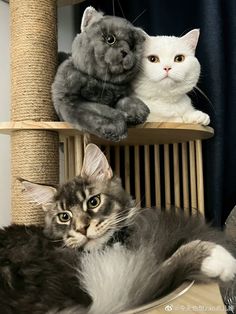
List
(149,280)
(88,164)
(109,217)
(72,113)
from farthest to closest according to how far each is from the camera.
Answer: (72,113) → (88,164) → (109,217) → (149,280)

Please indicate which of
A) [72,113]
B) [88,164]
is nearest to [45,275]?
[88,164]

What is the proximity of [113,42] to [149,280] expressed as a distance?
2.70ft

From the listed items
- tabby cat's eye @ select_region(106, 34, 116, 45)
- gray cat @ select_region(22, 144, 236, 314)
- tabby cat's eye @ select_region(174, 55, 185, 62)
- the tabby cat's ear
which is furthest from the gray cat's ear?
tabby cat's eye @ select_region(174, 55, 185, 62)

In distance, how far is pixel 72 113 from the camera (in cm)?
124

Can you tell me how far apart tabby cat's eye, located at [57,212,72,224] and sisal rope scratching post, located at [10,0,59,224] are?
0.90 ft

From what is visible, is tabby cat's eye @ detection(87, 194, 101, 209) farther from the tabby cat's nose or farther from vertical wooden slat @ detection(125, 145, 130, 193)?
vertical wooden slat @ detection(125, 145, 130, 193)

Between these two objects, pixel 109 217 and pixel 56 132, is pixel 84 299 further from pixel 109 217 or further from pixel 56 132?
pixel 56 132

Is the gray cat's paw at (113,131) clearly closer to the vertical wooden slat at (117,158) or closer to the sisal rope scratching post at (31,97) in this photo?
the sisal rope scratching post at (31,97)

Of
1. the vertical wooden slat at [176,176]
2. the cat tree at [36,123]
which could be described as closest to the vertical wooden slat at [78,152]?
the cat tree at [36,123]

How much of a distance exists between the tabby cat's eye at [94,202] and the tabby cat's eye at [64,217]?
0.20ft

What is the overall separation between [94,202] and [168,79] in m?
0.58

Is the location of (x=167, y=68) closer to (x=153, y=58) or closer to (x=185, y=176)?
(x=153, y=58)

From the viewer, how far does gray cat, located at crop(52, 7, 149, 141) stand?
1.23 metres

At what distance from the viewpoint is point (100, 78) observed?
128 cm
